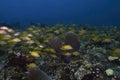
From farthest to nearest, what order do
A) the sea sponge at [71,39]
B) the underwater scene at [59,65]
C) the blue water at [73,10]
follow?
the blue water at [73,10] → the sea sponge at [71,39] → the underwater scene at [59,65]

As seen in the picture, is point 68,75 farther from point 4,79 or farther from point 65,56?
point 4,79

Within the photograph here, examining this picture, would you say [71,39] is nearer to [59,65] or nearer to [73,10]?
[59,65]

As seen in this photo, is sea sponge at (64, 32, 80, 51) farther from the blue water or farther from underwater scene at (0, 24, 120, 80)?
the blue water

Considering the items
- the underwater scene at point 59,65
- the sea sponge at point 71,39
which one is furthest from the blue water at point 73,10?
the underwater scene at point 59,65

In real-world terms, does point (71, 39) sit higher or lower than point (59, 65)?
higher

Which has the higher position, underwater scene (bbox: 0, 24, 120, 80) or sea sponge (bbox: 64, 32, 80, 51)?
sea sponge (bbox: 64, 32, 80, 51)

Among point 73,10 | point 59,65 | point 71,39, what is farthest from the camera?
point 73,10

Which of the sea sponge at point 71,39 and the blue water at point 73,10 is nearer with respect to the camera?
the sea sponge at point 71,39

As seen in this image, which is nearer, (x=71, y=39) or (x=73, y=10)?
(x=71, y=39)

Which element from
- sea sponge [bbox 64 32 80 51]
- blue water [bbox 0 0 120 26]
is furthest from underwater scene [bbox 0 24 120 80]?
blue water [bbox 0 0 120 26]

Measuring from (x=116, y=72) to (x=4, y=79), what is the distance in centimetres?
357

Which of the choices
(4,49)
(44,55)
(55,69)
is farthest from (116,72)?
(4,49)

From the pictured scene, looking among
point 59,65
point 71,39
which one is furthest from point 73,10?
point 59,65

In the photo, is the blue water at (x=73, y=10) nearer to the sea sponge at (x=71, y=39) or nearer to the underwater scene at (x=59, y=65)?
the sea sponge at (x=71, y=39)
